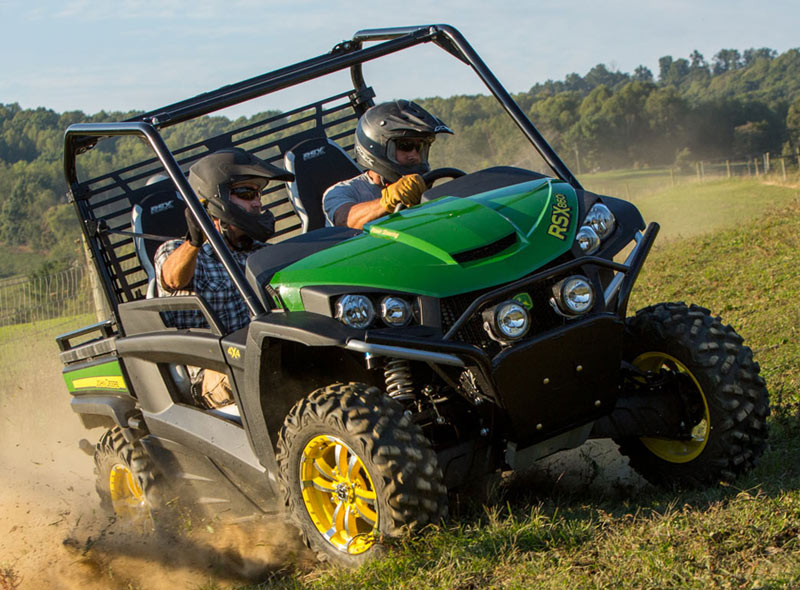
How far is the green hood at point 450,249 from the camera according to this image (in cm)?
339

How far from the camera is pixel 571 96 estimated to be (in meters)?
76.8

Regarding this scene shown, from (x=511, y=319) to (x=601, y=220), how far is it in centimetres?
78

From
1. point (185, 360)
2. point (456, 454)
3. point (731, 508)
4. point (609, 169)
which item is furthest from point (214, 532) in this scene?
point (609, 169)

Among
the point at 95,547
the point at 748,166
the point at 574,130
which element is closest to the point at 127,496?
the point at 95,547

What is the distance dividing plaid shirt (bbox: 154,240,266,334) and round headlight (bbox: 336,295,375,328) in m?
1.35

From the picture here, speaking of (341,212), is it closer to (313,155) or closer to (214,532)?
(313,155)

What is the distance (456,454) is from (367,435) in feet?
1.53

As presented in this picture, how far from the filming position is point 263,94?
432 cm

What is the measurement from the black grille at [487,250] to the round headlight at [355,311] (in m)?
0.38

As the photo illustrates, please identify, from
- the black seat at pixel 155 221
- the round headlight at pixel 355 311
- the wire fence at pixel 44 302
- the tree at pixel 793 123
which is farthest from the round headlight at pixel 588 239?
the tree at pixel 793 123

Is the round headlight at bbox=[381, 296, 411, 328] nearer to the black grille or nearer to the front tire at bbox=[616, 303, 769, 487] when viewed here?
the black grille

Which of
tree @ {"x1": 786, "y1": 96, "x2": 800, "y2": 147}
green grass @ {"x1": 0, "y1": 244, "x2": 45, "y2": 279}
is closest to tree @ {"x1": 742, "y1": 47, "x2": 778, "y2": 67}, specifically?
tree @ {"x1": 786, "y1": 96, "x2": 800, "y2": 147}

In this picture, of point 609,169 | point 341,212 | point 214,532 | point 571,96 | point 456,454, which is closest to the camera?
point 456,454

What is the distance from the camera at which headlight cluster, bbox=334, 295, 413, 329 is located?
10.9 feet
